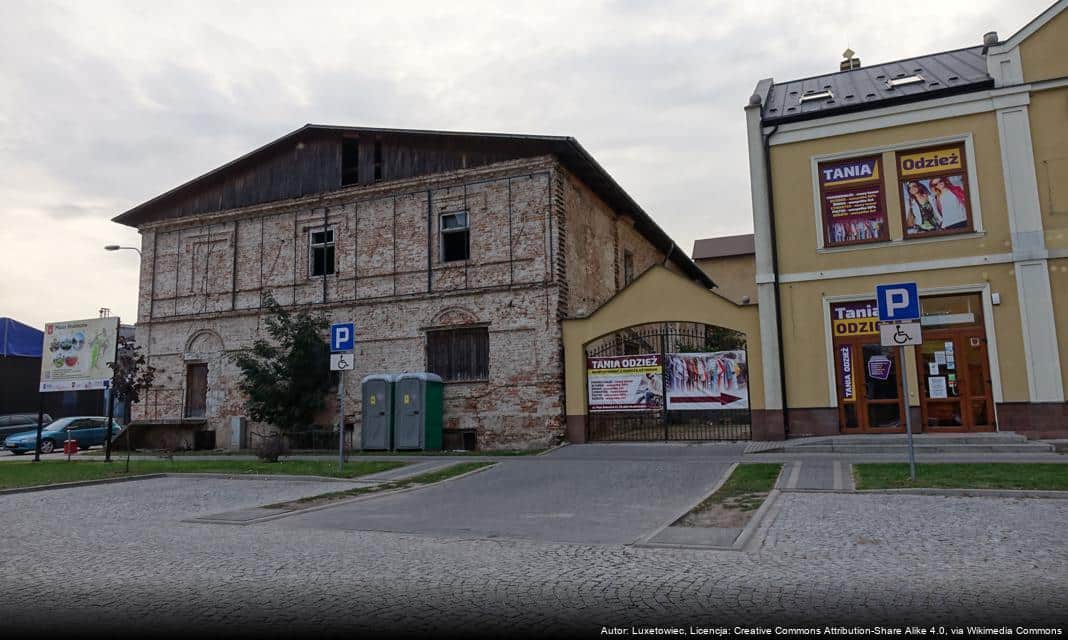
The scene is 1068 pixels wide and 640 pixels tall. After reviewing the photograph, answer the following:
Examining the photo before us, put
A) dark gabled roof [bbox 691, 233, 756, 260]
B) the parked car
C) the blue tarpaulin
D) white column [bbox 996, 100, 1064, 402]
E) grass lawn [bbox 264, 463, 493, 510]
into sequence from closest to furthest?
1. grass lawn [bbox 264, 463, 493, 510]
2. white column [bbox 996, 100, 1064, 402]
3. the parked car
4. the blue tarpaulin
5. dark gabled roof [bbox 691, 233, 756, 260]

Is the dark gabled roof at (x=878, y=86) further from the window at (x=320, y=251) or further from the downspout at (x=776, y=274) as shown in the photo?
the window at (x=320, y=251)

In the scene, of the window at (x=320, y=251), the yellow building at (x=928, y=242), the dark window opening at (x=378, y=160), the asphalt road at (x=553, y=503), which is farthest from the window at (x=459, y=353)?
the yellow building at (x=928, y=242)

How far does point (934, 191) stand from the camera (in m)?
16.8

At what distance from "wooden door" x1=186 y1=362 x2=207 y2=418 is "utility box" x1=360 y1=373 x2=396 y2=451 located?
8.46 metres

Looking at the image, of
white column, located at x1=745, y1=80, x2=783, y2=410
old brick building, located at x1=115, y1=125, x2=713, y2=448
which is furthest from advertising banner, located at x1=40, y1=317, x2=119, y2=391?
white column, located at x1=745, y1=80, x2=783, y2=410

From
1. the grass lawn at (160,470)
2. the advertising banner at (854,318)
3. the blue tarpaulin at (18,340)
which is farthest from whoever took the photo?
the blue tarpaulin at (18,340)

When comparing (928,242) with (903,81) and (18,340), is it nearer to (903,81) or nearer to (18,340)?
(903,81)

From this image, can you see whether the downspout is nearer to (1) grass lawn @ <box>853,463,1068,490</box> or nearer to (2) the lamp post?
(1) grass lawn @ <box>853,463,1068,490</box>

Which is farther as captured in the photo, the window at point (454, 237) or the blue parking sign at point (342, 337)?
the window at point (454, 237)

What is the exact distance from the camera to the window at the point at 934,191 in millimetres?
16531

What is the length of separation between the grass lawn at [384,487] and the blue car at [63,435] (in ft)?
59.3

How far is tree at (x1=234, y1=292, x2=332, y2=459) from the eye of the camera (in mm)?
21875

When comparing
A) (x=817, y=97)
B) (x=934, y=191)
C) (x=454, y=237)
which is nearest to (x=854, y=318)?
(x=934, y=191)

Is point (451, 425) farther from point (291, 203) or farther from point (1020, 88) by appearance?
point (1020, 88)
